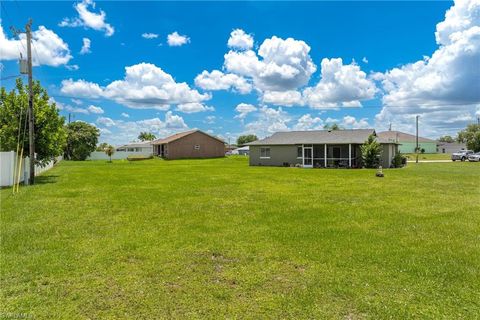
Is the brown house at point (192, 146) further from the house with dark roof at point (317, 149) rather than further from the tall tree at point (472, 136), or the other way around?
A: the tall tree at point (472, 136)

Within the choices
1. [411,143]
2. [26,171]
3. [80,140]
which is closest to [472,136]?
[411,143]

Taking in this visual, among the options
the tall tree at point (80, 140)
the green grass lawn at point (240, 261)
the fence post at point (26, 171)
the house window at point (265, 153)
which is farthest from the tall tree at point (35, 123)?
the tall tree at point (80, 140)

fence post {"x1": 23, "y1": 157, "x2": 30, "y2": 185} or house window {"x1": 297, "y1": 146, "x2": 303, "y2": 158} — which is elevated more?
house window {"x1": 297, "y1": 146, "x2": 303, "y2": 158}

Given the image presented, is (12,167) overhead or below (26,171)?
overhead

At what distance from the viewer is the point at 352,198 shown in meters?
12.5

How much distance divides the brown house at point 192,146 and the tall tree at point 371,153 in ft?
102

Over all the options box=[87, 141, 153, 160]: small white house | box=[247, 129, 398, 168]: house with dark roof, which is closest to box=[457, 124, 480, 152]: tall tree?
box=[247, 129, 398, 168]: house with dark roof

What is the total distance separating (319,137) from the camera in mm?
34469

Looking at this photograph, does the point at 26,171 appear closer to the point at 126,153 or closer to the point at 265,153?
the point at 265,153

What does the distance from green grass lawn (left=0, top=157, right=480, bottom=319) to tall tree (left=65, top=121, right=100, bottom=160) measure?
51.2m

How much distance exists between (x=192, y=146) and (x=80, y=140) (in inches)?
794

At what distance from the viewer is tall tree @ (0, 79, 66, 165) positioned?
1731cm

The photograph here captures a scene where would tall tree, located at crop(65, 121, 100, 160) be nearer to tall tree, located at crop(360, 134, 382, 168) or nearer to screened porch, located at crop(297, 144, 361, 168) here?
screened porch, located at crop(297, 144, 361, 168)

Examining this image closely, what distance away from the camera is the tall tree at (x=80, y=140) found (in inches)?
2274
